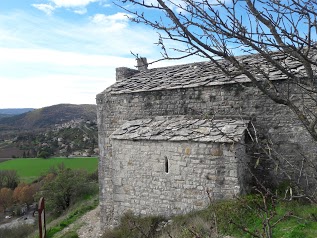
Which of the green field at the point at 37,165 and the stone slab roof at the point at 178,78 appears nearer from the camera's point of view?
the stone slab roof at the point at 178,78

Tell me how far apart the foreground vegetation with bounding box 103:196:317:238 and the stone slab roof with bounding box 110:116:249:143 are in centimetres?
143

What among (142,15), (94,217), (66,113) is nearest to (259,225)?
(142,15)

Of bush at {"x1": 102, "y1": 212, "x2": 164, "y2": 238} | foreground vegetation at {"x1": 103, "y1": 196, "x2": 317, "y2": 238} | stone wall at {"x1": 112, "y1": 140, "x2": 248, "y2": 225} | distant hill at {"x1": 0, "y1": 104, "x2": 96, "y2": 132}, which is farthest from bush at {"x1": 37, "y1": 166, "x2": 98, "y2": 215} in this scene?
distant hill at {"x1": 0, "y1": 104, "x2": 96, "y2": 132}

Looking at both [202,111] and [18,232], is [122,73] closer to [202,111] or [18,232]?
[202,111]

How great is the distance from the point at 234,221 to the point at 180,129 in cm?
256

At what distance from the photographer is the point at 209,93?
821 centimetres

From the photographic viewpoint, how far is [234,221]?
6.18 metres

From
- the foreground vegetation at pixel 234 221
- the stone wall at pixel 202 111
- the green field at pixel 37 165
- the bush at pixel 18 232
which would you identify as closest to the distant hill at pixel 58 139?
the green field at pixel 37 165

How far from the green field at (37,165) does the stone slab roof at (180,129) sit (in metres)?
28.2

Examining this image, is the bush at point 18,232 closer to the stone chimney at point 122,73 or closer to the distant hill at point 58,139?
the stone chimney at point 122,73

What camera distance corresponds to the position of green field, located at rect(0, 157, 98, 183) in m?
38.2

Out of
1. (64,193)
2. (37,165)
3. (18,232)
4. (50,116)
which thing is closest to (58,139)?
(37,165)

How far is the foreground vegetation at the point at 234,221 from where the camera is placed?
18.2ft

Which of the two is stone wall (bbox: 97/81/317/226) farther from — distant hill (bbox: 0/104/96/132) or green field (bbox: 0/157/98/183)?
distant hill (bbox: 0/104/96/132)
